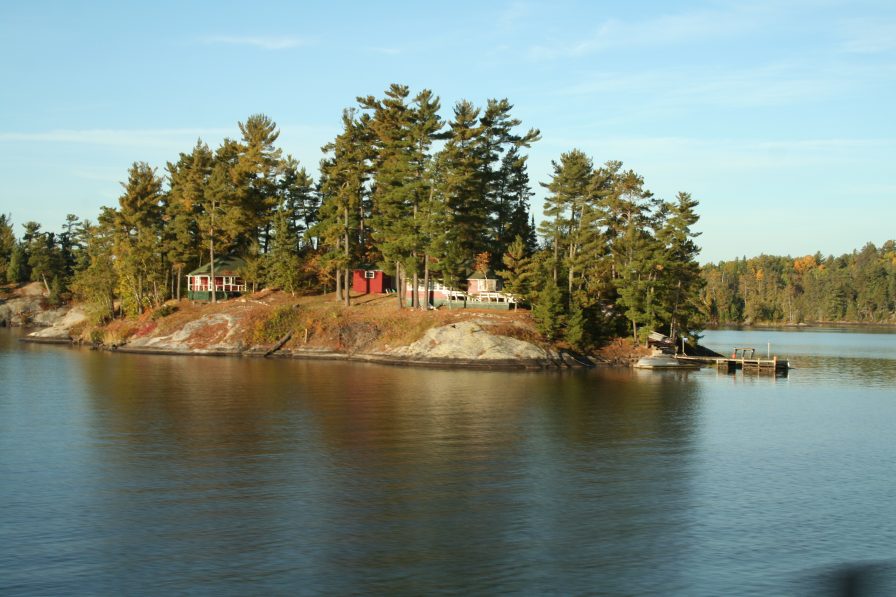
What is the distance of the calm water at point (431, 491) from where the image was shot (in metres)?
21.8

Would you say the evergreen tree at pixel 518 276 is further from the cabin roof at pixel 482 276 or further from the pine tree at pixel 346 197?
the pine tree at pixel 346 197

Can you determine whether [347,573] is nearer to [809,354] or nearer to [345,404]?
[345,404]

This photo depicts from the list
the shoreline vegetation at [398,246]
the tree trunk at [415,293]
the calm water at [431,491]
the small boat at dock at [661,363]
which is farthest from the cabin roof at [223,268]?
the small boat at dock at [661,363]

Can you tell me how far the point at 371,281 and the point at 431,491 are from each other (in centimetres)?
7019

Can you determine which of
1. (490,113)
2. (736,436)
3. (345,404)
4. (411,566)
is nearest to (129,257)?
(490,113)

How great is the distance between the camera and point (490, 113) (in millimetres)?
92688

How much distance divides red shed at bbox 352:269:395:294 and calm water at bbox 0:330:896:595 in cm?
4250

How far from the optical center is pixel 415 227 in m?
82.8

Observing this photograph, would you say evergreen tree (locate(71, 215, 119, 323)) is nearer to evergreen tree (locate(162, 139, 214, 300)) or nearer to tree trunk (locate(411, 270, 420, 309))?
evergreen tree (locate(162, 139, 214, 300))

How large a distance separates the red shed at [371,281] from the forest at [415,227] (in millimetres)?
1880

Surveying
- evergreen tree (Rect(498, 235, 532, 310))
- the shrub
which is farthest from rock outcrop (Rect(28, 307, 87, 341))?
evergreen tree (Rect(498, 235, 532, 310))

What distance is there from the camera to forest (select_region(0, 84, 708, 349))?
269 ft

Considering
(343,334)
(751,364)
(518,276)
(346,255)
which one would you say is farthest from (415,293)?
(751,364)

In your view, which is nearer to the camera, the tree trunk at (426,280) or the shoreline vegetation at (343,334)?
the shoreline vegetation at (343,334)
